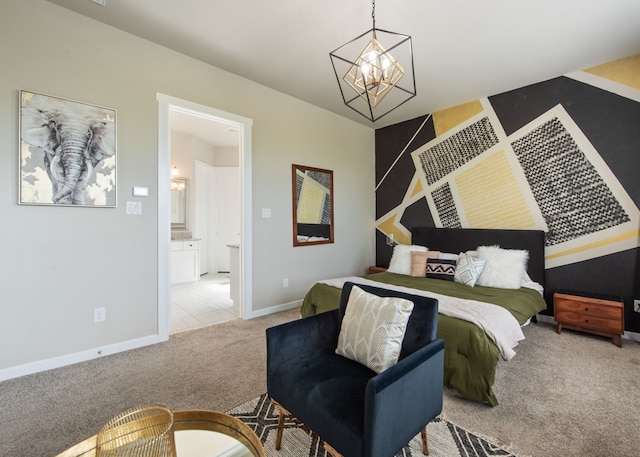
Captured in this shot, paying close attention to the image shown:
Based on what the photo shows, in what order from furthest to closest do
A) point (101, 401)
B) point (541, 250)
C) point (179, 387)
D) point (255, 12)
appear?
point (541, 250) < point (255, 12) < point (179, 387) < point (101, 401)

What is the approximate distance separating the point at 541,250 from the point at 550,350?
1.24 m

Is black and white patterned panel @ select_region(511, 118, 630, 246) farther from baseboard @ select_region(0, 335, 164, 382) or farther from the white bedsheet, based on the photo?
baseboard @ select_region(0, 335, 164, 382)

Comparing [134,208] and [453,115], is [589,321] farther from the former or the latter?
[134,208]

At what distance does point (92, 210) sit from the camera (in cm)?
263

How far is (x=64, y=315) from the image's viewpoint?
2504mm

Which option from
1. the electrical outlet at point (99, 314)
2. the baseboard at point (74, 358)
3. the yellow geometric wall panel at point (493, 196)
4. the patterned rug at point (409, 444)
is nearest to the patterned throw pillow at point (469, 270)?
the yellow geometric wall panel at point (493, 196)

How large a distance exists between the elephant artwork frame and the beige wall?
0.06 metres

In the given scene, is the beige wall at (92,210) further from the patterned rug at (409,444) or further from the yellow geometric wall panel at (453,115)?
the yellow geometric wall panel at (453,115)

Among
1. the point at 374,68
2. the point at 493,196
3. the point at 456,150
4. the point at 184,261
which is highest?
the point at 456,150

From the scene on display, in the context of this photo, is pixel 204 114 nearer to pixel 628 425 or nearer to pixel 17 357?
pixel 17 357

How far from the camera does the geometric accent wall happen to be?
10.4 ft

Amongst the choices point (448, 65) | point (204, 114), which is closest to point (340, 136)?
point (448, 65)

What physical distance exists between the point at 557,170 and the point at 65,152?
5.02 metres

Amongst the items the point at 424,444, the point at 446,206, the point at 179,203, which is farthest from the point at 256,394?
the point at 179,203
